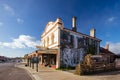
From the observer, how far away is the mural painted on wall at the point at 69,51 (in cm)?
2352

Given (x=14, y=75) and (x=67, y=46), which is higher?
(x=67, y=46)

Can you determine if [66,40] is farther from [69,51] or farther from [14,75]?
[14,75]

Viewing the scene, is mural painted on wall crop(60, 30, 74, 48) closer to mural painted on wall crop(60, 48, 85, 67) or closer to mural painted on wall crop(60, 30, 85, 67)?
mural painted on wall crop(60, 30, 85, 67)

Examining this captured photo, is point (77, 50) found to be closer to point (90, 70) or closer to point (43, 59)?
point (90, 70)

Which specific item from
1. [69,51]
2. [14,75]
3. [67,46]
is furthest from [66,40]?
[14,75]

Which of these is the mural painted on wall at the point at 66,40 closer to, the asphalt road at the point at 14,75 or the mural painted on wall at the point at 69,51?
the mural painted on wall at the point at 69,51

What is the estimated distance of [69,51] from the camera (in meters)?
24.3

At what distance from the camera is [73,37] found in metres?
Answer: 25.1

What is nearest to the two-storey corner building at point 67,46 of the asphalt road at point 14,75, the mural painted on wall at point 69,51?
the mural painted on wall at point 69,51

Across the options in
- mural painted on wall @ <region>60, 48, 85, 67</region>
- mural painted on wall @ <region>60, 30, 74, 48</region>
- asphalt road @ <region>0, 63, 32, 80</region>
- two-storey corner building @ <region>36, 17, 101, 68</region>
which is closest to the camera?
asphalt road @ <region>0, 63, 32, 80</region>

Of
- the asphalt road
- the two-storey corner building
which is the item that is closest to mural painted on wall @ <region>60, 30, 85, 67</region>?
the two-storey corner building

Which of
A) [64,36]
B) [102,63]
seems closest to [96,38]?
[64,36]

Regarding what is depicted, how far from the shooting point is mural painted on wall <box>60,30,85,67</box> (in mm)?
23516

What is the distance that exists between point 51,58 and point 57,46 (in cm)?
592
